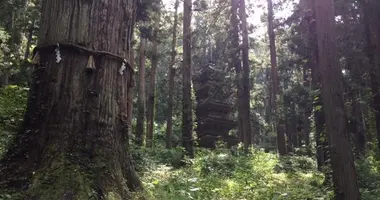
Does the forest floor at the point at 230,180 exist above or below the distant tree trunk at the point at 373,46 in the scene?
below

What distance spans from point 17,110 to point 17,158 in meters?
8.11

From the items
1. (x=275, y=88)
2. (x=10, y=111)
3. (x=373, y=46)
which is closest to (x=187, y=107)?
(x=10, y=111)

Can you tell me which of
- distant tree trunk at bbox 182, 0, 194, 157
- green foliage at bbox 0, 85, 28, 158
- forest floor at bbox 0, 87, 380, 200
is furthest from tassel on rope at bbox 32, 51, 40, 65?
distant tree trunk at bbox 182, 0, 194, 157

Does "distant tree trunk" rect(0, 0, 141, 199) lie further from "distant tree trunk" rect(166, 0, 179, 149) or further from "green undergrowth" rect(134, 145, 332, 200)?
"distant tree trunk" rect(166, 0, 179, 149)

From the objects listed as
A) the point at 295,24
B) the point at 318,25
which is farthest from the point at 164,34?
the point at 318,25

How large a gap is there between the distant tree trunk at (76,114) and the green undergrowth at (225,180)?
776mm

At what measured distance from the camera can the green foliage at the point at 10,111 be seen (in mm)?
8322

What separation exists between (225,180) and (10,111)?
6.99m

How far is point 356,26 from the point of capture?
19453 millimetres

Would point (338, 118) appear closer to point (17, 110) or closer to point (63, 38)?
point (63, 38)

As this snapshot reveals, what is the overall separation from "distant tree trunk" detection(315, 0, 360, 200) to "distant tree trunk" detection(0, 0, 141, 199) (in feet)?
13.3

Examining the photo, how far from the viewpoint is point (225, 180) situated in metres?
9.44

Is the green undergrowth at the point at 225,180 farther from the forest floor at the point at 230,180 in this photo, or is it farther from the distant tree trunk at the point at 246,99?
the distant tree trunk at the point at 246,99

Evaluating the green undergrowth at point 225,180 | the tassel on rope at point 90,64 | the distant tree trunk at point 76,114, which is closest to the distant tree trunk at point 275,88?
the green undergrowth at point 225,180
